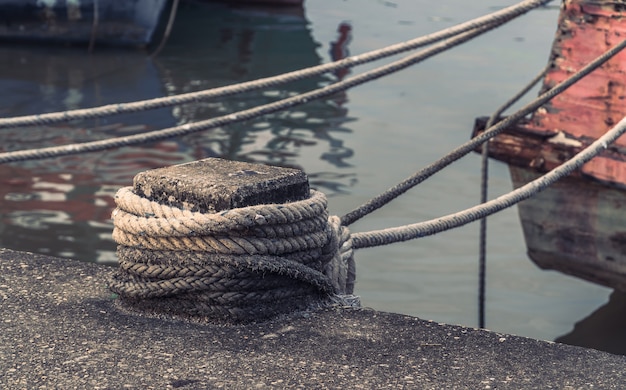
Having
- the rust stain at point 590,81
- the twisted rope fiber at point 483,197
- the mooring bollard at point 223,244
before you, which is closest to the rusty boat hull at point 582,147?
the rust stain at point 590,81

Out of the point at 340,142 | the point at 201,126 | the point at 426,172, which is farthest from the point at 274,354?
the point at 340,142

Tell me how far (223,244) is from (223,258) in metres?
0.03

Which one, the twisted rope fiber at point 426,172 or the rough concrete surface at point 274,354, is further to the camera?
the twisted rope fiber at point 426,172

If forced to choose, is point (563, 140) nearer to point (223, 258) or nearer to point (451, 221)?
point (451, 221)

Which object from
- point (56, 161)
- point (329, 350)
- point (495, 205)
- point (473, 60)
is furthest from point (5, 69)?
point (329, 350)

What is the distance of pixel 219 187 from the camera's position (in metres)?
2.16

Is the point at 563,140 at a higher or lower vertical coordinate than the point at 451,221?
lower

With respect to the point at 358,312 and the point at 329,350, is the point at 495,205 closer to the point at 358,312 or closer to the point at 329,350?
the point at 358,312

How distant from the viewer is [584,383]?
6.28 feet

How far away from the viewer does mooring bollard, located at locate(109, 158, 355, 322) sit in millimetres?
2098

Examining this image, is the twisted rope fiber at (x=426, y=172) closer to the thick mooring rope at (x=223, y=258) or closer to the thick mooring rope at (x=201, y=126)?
the thick mooring rope at (x=201, y=126)

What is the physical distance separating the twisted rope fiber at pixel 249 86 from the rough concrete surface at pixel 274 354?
107 cm

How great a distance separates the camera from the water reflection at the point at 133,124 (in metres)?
6.72

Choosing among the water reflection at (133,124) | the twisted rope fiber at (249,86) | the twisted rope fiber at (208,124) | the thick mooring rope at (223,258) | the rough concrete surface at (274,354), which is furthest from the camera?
the water reflection at (133,124)
